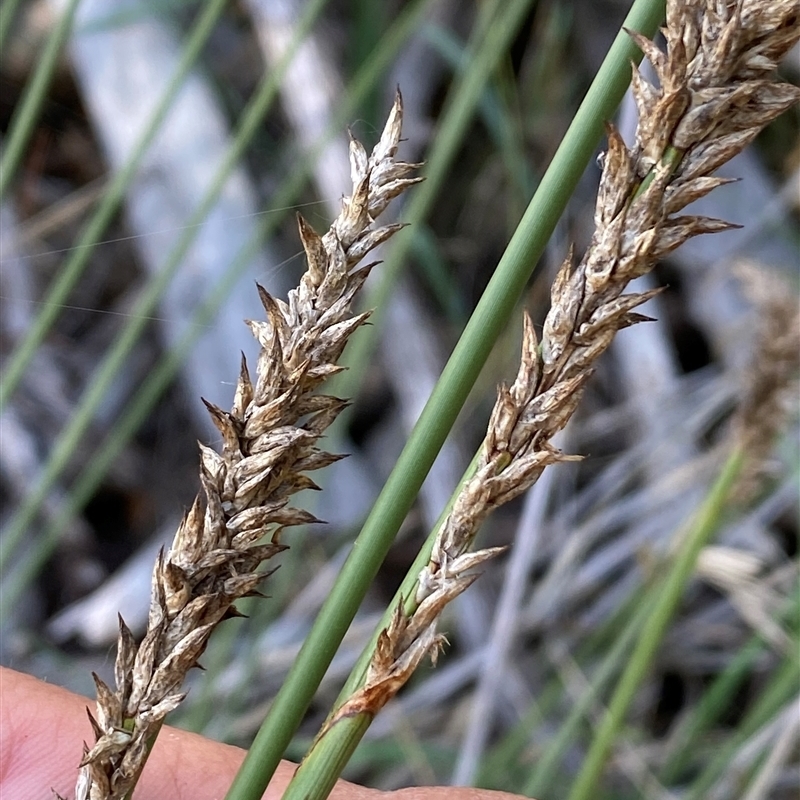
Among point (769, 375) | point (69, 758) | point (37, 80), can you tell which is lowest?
point (69, 758)

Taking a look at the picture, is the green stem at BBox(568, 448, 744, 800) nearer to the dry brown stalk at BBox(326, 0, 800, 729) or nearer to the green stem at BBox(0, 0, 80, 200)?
the dry brown stalk at BBox(326, 0, 800, 729)

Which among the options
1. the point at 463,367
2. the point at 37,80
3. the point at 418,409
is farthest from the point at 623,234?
the point at 418,409

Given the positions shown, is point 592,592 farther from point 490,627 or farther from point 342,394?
point 342,394

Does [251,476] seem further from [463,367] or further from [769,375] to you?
[769,375]

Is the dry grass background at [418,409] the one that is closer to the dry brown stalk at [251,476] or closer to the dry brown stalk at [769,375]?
the dry brown stalk at [769,375]

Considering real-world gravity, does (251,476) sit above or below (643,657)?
above

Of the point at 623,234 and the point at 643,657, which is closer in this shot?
the point at 623,234

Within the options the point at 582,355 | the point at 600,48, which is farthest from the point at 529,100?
the point at 582,355

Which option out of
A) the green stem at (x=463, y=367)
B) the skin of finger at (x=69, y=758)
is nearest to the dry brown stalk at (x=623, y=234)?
the green stem at (x=463, y=367)
